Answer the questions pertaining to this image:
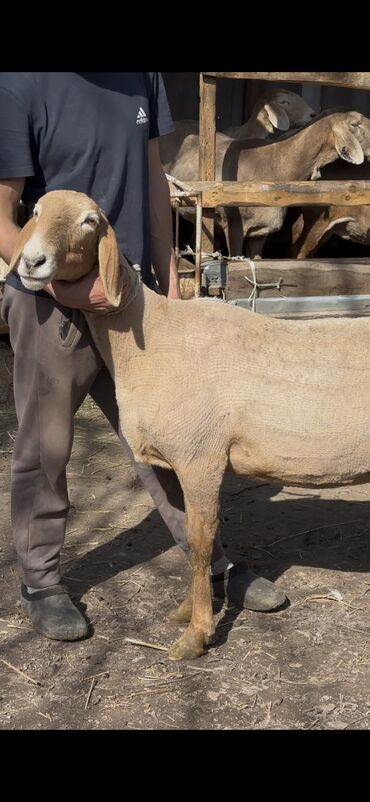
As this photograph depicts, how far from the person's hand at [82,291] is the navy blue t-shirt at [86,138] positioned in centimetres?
36

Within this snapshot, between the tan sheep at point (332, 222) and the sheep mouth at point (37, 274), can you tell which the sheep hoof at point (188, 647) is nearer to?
the sheep mouth at point (37, 274)

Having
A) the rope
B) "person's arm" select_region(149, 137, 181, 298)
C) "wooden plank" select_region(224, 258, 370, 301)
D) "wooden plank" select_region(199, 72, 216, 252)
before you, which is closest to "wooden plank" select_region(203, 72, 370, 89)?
"wooden plank" select_region(199, 72, 216, 252)

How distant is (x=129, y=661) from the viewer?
3.42 metres

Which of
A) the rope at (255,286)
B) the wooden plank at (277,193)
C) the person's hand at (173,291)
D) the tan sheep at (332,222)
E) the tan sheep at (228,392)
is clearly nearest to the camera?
the tan sheep at (228,392)

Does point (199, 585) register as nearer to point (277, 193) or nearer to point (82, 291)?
point (82, 291)

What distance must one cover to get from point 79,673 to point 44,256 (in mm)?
1517

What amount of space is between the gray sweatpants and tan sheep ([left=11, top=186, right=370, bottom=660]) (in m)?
0.13

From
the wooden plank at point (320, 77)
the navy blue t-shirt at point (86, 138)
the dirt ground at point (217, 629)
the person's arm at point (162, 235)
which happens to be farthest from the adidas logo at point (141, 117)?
the wooden plank at point (320, 77)

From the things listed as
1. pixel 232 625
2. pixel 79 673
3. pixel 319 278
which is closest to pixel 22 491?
pixel 79 673

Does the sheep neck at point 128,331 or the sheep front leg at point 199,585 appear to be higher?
the sheep neck at point 128,331

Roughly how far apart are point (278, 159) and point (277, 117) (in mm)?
1064

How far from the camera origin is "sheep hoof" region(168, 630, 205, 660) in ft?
11.2

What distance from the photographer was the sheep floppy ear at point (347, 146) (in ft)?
25.2

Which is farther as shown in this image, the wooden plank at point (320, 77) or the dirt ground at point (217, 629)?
the wooden plank at point (320, 77)
